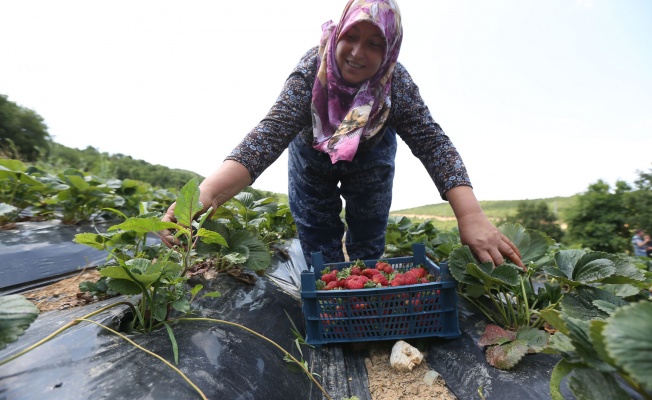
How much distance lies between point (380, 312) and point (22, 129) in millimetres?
7870

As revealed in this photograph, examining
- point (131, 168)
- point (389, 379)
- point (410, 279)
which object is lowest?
point (389, 379)

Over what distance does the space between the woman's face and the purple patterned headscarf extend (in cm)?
3

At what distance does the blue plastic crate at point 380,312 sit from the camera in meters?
1.28

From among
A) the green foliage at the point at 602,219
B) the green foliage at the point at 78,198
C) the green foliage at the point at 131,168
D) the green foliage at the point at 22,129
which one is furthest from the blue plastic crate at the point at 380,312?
the green foliage at the point at 131,168

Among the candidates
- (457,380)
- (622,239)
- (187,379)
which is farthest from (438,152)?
(622,239)

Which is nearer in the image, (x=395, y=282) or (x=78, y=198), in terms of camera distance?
(x=395, y=282)

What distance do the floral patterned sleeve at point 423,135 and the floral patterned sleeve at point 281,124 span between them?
15.4 inches

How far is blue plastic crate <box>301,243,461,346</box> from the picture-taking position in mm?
1279

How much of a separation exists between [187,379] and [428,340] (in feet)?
3.01

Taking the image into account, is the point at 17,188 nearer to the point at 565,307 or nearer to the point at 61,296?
the point at 61,296

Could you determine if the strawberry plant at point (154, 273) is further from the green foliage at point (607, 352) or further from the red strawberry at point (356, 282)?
the green foliage at point (607, 352)

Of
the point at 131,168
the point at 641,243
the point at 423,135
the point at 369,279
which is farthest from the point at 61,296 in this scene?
the point at 131,168

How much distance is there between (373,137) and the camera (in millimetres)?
1786

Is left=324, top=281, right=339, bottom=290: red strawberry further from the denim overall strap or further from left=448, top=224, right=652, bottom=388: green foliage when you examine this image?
the denim overall strap
